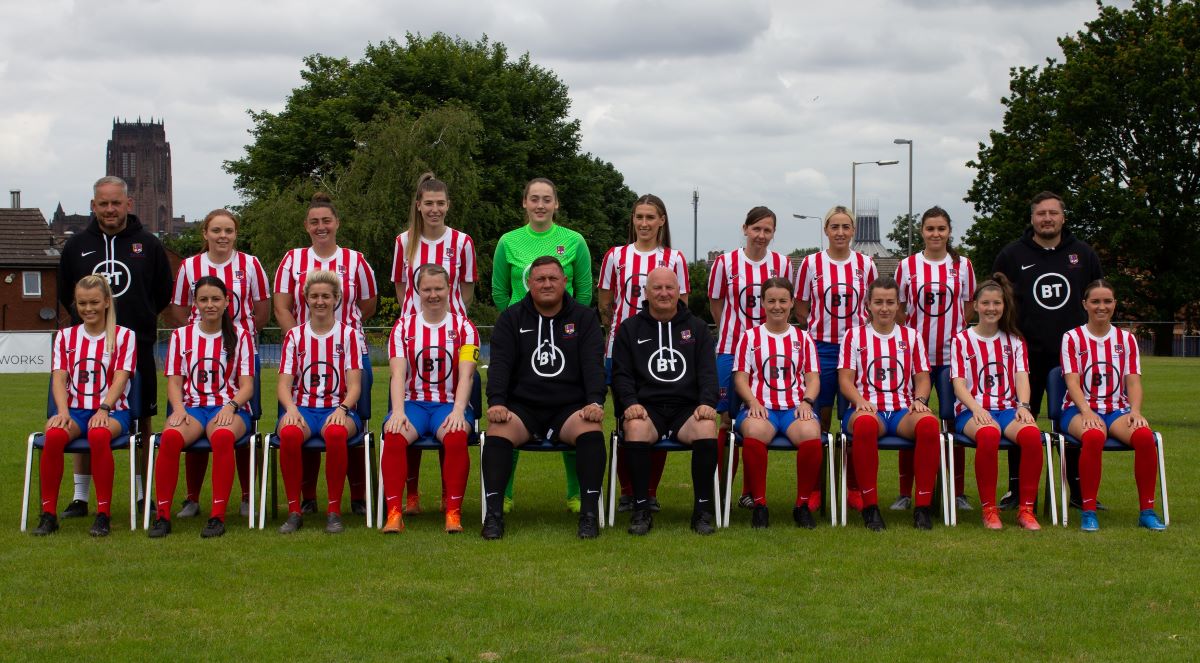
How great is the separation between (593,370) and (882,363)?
5.38ft

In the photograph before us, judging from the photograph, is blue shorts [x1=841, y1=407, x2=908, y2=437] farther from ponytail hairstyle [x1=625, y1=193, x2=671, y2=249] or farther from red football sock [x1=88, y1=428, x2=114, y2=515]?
red football sock [x1=88, y1=428, x2=114, y2=515]

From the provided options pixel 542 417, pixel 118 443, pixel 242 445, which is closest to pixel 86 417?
pixel 118 443

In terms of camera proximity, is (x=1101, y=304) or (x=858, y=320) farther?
(x=858, y=320)

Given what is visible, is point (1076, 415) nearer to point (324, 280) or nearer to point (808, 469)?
point (808, 469)

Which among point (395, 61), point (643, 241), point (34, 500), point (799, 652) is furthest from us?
point (395, 61)

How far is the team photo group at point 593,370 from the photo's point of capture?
6.81 m

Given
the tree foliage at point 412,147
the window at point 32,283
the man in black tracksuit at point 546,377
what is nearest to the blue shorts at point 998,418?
the man in black tracksuit at point 546,377

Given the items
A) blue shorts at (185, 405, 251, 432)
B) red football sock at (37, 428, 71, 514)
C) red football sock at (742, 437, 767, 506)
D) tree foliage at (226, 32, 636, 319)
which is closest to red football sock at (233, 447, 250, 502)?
blue shorts at (185, 405, 251, 432)

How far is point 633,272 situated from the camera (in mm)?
7539

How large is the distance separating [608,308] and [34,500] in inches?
152

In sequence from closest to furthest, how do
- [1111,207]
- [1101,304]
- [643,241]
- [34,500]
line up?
1. [1101,304]
2. [643,241]
3. [34,500]
4. [1111,207]

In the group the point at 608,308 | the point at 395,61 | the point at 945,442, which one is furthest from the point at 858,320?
the point at 395,61

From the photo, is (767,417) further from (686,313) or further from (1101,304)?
(1101,304)

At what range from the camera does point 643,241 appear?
24.7ft
